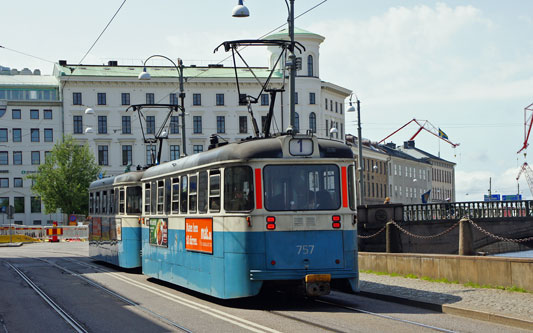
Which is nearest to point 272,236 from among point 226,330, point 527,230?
point 226,330

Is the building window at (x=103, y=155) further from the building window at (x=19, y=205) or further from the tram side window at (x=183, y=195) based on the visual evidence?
the tram side window at (x=183, y=195)

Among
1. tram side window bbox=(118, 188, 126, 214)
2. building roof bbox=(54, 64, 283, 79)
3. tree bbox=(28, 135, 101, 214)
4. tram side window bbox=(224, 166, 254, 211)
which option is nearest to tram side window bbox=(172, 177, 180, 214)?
tram side window bbox=(224, 166, 254, 211)

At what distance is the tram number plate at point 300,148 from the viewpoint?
1384 centimetres

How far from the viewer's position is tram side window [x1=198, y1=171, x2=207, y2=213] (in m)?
15.0

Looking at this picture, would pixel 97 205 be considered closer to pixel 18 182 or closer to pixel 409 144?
pixel 18 182

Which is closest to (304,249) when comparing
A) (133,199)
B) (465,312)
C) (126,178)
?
(465,312)

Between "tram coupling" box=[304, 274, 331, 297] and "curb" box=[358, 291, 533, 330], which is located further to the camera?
"tram coupling" box=[304, 274, 331, 297]

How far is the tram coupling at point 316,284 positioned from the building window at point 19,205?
77.3 metres

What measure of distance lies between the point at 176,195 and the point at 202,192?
196 centimetres

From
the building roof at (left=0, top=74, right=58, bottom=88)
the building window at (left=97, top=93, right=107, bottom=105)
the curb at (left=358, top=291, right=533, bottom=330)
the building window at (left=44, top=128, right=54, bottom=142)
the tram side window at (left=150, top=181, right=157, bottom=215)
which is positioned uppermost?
the building roof at (left=0, top=74, right=58, bottom=88)

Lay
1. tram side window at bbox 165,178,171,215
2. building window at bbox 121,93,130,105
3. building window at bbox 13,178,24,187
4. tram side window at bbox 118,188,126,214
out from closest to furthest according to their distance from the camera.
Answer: tram side window at bbox 165,178,171,215 < tram side window at bbox 118,188,126,214 < building window at bbox 13,178,24,187 < building window at bbox 121,93,130,105

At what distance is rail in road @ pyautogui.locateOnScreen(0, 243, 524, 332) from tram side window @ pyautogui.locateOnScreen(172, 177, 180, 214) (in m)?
1.72

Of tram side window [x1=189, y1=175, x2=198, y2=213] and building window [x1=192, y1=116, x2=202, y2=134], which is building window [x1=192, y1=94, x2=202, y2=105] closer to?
building window [x1=192, y1=116, x2=202, y2=134]

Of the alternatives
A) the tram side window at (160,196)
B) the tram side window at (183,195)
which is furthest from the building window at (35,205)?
the tram side window at (183,195)
